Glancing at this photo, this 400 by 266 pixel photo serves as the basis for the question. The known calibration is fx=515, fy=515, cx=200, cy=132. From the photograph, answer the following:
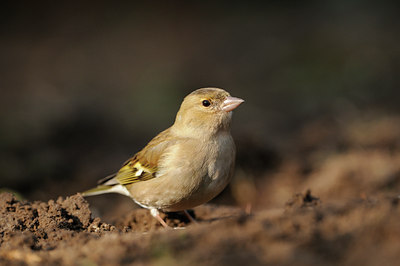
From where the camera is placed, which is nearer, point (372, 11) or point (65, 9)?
point (372, 11)

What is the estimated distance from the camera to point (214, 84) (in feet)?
45.6

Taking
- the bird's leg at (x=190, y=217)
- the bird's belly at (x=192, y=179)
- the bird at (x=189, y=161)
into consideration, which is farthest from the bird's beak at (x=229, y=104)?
the bird's leg at (x=190, y=217)

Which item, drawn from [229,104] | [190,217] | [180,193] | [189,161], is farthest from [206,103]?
[190,217]

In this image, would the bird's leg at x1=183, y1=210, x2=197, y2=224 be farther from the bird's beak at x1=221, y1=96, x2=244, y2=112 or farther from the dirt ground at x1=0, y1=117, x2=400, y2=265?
the bird's beak at x1=221, y1=96, x2=244, y2=112

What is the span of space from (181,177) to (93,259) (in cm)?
213

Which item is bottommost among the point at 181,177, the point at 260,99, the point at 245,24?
the point at 181,177

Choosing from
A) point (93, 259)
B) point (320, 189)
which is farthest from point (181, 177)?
point (320, 189)

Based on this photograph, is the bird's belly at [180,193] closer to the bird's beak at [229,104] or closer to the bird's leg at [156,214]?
the bird's leg at [156,214]

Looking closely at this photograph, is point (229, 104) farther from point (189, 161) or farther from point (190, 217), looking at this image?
point (190, 217)

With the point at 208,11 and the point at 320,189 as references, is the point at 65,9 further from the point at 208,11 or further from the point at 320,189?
the point at 320,189

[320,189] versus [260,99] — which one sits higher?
[260,99]

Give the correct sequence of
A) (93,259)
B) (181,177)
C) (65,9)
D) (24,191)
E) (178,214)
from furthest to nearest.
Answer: (65,9), (24,191), (178,214), (181,177), (93,259)

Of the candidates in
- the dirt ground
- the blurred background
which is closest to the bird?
the dirt ground

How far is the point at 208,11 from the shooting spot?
20.1 m
